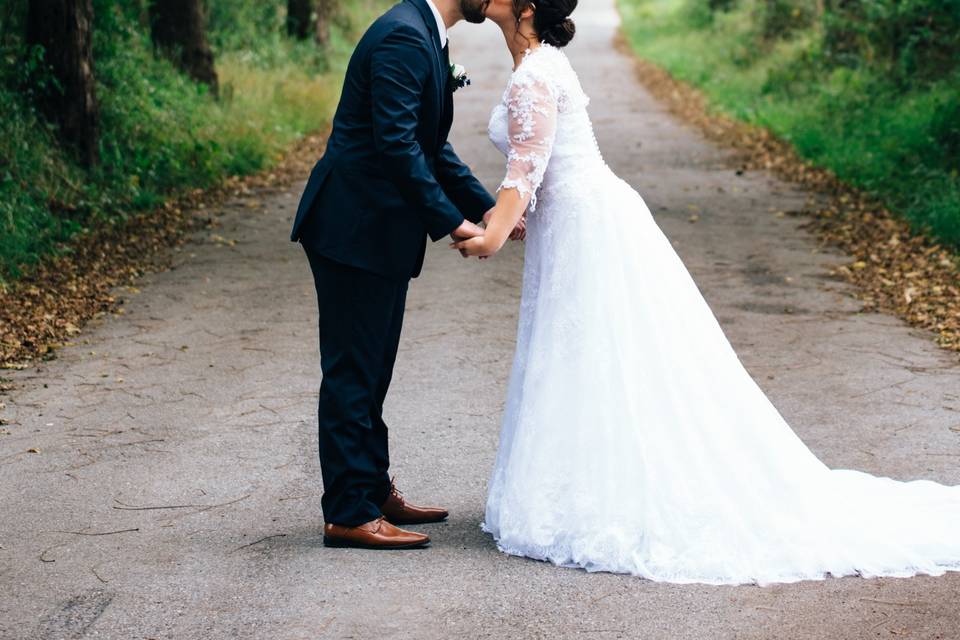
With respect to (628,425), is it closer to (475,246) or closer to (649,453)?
(649,453)

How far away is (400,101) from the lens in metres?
4.49

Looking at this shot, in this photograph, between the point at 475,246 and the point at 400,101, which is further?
the point at 475,246

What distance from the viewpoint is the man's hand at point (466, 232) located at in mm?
4699

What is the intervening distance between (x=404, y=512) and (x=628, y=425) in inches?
41.8

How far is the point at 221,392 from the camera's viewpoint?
7.15m

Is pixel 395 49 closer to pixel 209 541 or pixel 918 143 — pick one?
pixel 209 541

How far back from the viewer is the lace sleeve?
470 cm

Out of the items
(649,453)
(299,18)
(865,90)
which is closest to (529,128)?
(649,453)

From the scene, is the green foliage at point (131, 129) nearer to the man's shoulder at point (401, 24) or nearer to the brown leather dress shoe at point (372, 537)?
the brown leather dress shoe at point (372, 537)

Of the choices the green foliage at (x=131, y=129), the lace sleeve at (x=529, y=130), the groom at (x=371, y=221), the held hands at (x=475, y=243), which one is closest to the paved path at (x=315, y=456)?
the groom at (x=371, y=221)

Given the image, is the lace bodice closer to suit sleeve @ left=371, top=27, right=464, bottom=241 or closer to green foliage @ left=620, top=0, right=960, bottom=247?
suit sleeve @ left=371, top=27, right=464, bottom=241

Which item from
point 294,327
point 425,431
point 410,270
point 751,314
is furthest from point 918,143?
point 410,270

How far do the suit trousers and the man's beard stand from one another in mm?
1059

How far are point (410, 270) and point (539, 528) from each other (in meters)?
1.13
